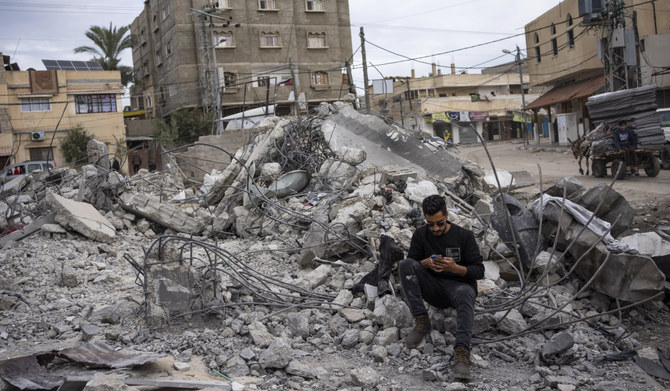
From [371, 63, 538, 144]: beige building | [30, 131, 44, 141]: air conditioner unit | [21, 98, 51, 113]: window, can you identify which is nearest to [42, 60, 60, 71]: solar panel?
[21, 98, 51, 113]: window

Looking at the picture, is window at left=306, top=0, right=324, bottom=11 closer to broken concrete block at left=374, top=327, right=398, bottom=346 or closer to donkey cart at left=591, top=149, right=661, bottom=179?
donkey cart at left=591, top=149, right=661, bottom=179

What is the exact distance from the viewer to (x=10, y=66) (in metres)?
31.0

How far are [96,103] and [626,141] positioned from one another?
2842 centimetres

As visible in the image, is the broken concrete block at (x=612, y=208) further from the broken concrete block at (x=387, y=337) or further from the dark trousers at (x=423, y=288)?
the broken concrete block at (x=387, y=337)

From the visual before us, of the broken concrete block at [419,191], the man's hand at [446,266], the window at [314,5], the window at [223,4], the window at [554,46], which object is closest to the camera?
the man's hand at [446,266]

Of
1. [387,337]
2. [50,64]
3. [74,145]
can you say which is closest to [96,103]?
[50,64]

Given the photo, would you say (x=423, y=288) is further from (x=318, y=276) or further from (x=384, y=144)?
(x=384, y=144)

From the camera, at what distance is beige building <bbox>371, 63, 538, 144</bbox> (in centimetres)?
4703

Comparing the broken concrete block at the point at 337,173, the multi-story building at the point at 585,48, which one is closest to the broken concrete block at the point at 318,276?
the broken concrete block at the point at 337,173

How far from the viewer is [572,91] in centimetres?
2852

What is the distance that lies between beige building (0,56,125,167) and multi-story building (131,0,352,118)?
4.90m

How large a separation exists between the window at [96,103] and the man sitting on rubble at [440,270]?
31.6m

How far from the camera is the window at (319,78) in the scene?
3778 cm

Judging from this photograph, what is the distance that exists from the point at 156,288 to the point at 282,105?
108 ft
